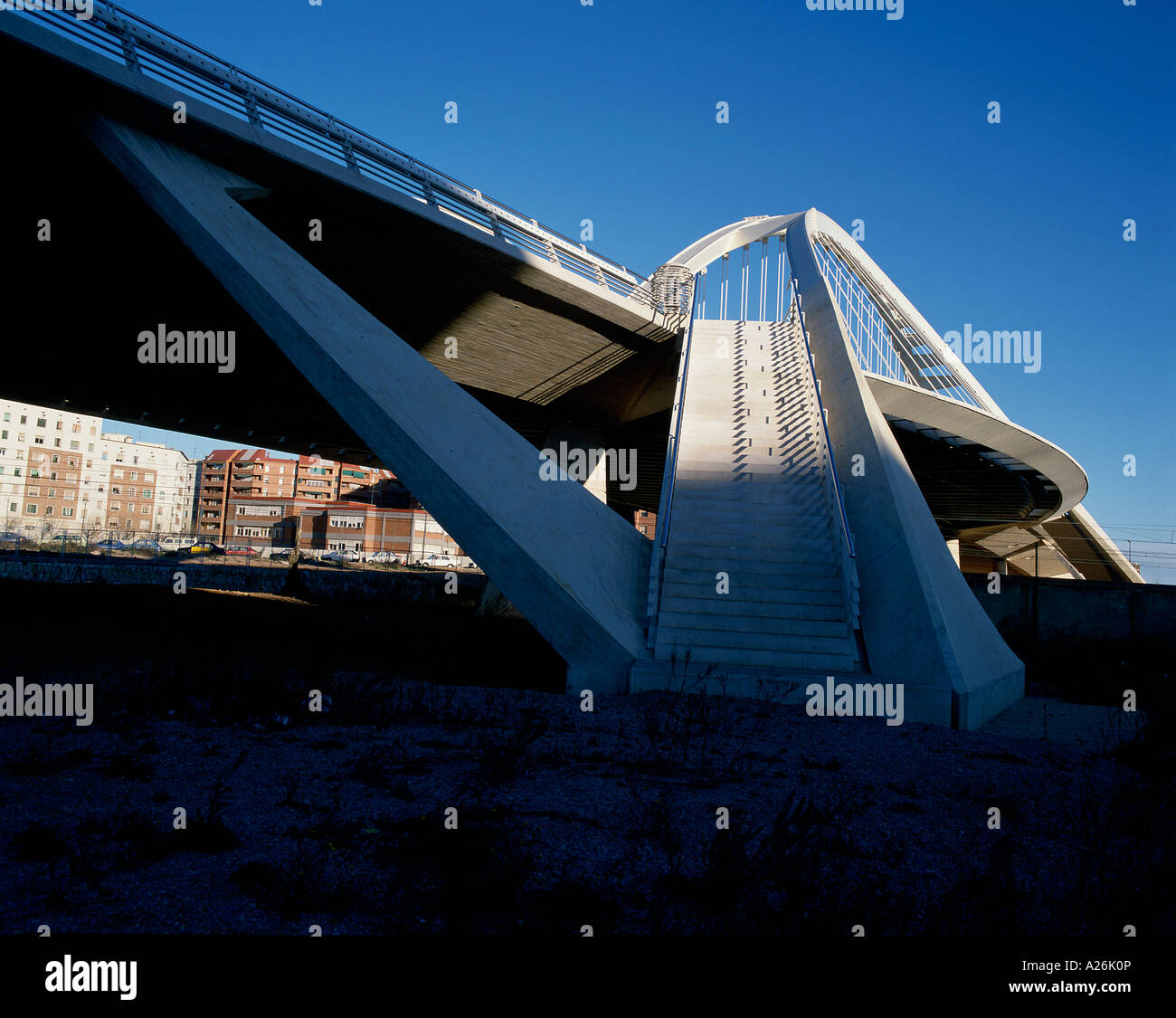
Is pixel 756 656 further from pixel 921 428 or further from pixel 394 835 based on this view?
pixel 921 428

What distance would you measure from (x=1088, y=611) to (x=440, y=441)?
19962mm

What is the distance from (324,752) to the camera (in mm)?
5566

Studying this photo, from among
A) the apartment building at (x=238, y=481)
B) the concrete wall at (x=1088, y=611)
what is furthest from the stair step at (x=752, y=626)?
the apartment building at (x=238, y=481)

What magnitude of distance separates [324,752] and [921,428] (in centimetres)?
2348

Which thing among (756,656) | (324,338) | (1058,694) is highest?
(324,338)

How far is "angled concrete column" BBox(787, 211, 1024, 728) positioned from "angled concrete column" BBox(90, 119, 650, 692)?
2771 mm

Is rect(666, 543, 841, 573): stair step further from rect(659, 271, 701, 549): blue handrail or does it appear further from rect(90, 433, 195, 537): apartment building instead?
rect(90, 433, 195, 537): apartment building

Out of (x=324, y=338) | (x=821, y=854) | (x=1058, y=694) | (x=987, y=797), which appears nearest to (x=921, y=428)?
(x=1058, y=694)

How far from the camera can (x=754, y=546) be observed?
1105 centimetres

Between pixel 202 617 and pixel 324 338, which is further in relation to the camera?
pixel 202 617

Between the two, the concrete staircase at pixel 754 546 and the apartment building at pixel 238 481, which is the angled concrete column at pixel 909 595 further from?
the apartment building at pixel 238 481
